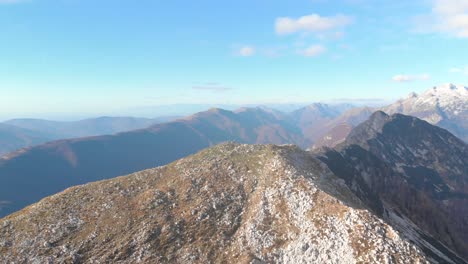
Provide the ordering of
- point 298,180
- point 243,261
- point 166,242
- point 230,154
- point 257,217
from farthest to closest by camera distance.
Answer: point 230,154 → point 298,180 → point 257,217 → point 166,242 → point 243,261

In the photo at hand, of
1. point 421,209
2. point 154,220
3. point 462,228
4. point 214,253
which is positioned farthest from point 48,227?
point 462,228

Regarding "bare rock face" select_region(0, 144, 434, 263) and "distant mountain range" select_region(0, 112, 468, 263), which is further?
"distant mountain range" select_region(0, 112, 468, 263)

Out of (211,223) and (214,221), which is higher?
(214,221)

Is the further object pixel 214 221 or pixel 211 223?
pixel 214 221

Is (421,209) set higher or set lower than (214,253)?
lower

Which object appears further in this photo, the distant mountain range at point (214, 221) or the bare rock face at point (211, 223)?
the distant mountain range at point (214, 221)

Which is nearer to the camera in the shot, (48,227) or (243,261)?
(243,261)

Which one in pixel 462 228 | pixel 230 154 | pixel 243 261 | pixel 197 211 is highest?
pixel 230 154

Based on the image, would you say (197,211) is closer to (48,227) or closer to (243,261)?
(243,261)
